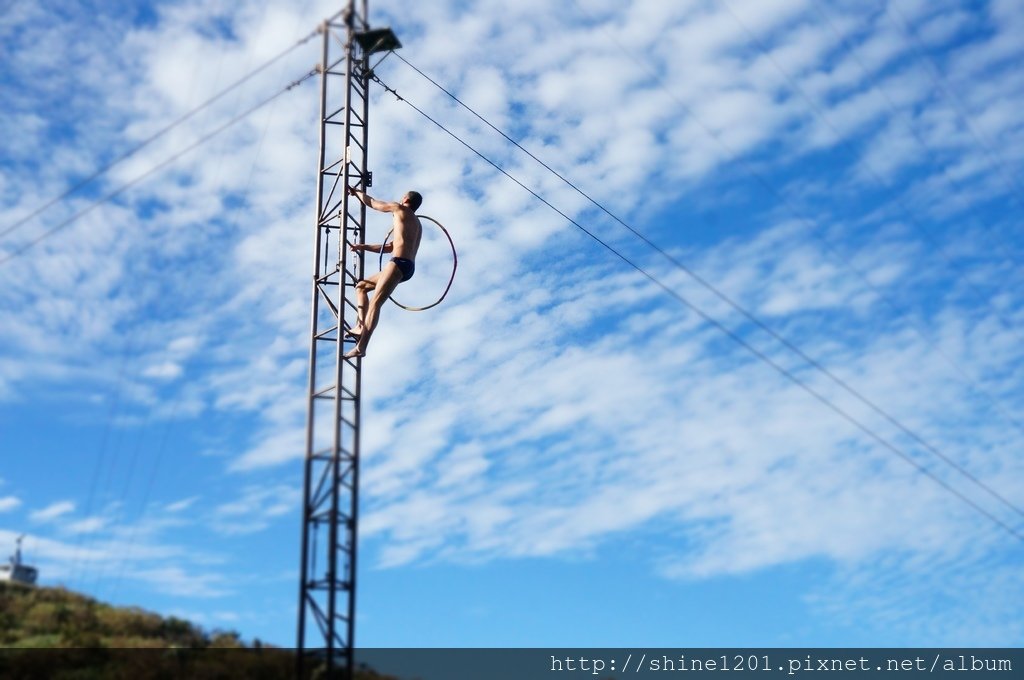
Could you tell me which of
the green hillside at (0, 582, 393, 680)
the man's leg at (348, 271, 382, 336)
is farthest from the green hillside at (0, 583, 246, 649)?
the man's leg at (348, 271, 382, 336)

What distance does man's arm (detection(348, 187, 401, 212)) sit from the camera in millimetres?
13992

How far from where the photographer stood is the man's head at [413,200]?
1395 centimetres

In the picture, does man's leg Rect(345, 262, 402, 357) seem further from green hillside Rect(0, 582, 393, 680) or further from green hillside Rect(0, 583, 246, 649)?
green hillside Rect(0, 583, 246, 649)

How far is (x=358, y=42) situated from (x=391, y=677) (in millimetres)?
14810

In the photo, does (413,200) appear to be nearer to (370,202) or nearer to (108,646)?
(370,202)

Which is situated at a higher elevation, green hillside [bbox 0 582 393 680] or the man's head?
the man's head

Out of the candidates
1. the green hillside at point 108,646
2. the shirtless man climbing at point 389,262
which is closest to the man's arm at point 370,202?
the shirtless man climbing at point 389,262

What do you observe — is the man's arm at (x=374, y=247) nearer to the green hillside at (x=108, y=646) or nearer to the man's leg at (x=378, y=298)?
the man's leg at (x=378, y=298)

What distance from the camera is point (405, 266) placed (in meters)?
13.8

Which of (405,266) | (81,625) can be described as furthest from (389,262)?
(81,625)

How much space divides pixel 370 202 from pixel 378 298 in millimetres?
1278

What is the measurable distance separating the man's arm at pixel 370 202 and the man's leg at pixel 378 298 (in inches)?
28.5

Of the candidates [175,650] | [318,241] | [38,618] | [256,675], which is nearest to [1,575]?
[38,618]

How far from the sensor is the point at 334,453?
12.5 meters
